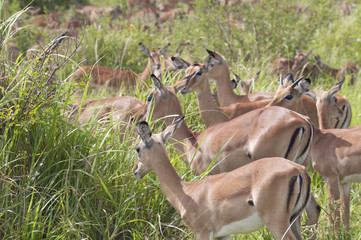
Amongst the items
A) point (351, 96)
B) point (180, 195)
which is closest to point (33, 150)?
point (180, 195)

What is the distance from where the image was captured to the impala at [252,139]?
4645 millimetres

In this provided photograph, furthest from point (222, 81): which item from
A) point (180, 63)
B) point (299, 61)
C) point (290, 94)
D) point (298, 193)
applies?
point (298, 193)

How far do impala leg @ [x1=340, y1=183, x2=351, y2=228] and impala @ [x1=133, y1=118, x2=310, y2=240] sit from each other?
1087mm

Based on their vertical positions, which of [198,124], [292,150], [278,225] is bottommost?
[198,124]

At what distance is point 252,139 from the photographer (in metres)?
4.77

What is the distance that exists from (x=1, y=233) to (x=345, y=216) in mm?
2497

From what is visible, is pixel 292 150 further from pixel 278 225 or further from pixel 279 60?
pixel 279 60

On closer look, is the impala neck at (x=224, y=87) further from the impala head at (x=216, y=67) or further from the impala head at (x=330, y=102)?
the impala head at (x=330, y=102)

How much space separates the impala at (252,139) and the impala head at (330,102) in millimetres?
1218

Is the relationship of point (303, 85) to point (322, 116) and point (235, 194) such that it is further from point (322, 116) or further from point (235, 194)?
point (235, 194)

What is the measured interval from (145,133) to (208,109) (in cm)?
206

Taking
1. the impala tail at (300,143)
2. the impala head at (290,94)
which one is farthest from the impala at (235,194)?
the impala head at (290,94)

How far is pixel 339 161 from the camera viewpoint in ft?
16.0

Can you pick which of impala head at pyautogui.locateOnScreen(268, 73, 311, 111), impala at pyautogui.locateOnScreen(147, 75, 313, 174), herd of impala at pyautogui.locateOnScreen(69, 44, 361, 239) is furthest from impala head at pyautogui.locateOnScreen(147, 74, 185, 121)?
impala head at pyautogui.locateOnScreen(268, 73, 311, 111)
